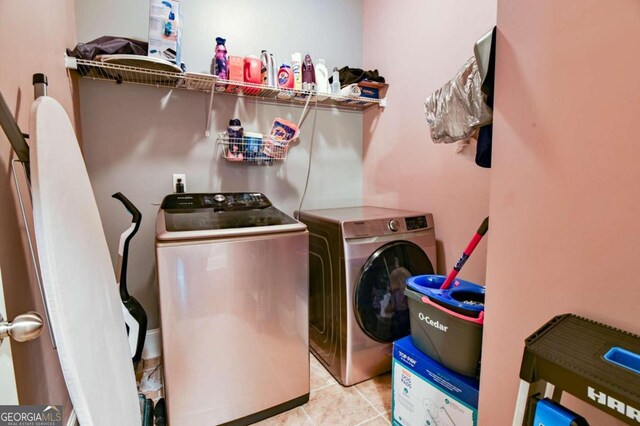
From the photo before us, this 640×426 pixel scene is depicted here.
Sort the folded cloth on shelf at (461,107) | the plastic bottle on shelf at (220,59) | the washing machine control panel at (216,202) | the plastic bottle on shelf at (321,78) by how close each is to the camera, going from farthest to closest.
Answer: the plastic bottle on shelf at (321,78)
the plastic bottle on shelf at (220,59)
the washing machine control panel at (216,202)
the folded cloth on shelf at (461,107)

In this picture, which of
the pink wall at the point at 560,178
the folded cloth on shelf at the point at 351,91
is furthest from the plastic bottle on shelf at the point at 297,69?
the pink wall at the point at 560,178

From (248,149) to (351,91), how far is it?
0.85 m

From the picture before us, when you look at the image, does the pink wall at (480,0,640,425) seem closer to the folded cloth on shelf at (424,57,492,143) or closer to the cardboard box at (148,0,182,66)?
the folded cloth on shelf at (424,57,492,143)

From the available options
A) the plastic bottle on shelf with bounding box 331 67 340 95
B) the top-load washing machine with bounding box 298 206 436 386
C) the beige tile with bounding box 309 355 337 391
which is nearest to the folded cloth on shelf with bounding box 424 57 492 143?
the top-load washing machine with bounding box 298 206 436 386

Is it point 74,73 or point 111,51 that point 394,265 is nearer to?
point 111,51

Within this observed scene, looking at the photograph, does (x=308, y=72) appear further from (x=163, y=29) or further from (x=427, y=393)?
(x=427, y=393)

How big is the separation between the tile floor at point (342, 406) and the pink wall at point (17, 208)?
0.96 m

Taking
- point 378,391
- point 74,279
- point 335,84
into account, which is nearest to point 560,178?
point 74,279

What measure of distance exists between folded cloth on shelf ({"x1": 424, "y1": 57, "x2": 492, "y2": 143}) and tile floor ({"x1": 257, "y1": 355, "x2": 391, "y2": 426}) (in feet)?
4.54

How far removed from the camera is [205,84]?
191cm

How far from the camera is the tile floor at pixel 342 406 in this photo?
4.95 ft

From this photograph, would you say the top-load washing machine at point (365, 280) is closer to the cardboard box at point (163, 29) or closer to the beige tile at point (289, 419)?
the beige tile at point (289, 419)

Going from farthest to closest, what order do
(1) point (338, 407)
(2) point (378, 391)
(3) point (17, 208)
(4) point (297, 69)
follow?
(4) point (297, 69) → (2) point (378, 391) → (1) point (338, 407) → (3) point (17, 208)

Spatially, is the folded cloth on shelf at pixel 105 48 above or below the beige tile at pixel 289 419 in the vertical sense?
above
